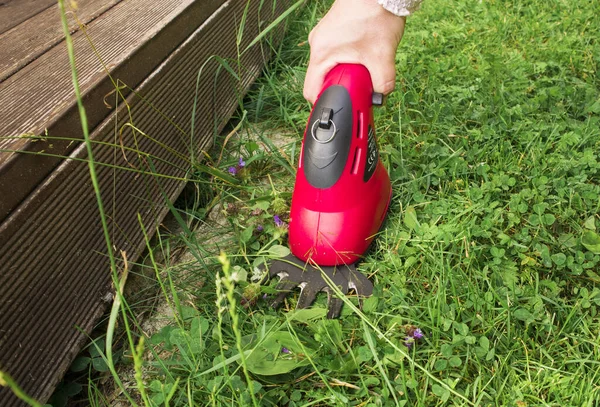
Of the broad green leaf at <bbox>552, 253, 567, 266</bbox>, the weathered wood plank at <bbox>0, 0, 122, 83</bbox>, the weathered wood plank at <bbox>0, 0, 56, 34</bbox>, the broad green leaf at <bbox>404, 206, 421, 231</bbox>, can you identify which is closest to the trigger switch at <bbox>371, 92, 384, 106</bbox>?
the broad green leaf at <bbox>404, 206, 421, 231</bbox>

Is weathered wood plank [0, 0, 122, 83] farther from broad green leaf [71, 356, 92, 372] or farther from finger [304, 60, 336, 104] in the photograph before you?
broad green leaf [71, 356, 92, 372]

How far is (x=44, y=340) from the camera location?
126 centimetres

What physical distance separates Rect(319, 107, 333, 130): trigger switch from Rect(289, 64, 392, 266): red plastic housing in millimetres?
49

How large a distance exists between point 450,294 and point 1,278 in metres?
1.06

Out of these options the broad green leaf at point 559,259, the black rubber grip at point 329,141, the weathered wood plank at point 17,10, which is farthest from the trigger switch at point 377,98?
the weathered wood plank at point 17,10

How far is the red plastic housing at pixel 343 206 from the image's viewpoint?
4.80ft

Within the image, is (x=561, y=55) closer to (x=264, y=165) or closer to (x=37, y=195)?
(x=264, y=165)

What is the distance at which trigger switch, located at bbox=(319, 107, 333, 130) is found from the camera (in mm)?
1426

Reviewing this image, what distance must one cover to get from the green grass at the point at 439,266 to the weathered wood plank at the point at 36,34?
664 millimetres

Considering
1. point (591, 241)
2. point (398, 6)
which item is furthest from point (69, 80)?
point (591, 241)

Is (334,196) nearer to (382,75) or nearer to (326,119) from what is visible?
(326,119)

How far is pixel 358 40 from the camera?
1.49 metres

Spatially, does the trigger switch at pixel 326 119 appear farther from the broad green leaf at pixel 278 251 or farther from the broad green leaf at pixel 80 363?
the broad green leaf at pixel 80 363

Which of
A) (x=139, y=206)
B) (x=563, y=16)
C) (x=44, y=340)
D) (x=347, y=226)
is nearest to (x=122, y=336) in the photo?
(x=44, y=340)
